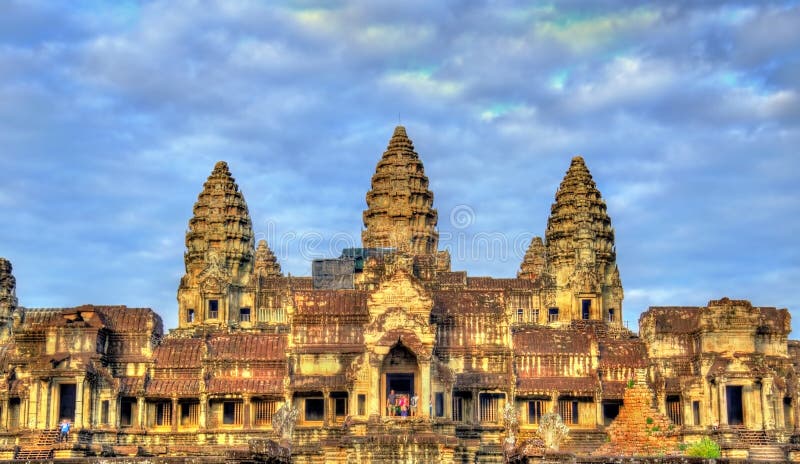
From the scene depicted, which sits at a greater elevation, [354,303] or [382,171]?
[382,171]

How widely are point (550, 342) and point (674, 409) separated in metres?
8.37

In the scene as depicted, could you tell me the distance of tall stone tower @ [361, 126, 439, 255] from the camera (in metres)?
111

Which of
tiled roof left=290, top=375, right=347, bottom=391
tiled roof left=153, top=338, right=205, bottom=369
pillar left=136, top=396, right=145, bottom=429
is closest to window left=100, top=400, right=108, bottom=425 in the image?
pillar left=136, top=396, right=145, bottom=429

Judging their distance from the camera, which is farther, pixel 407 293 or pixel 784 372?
pixel 784 372

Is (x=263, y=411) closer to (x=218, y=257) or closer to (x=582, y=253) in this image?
(x=218, y=257)

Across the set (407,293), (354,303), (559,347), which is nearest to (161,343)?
(354,303)

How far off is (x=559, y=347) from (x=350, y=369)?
40.8ft

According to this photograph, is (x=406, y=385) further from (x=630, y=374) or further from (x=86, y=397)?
(x=86, y=397)

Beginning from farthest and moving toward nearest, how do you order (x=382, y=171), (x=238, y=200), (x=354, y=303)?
(x=382, y=171) → (x=238, y=200) → (x=354, y=303)

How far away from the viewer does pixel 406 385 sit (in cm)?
6419

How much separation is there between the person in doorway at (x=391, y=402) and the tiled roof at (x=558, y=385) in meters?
8.03

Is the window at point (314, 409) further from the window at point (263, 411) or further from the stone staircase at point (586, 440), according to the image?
the stone staircase at point (586, 440)

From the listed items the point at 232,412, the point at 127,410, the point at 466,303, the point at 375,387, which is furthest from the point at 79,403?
the point at 466,303

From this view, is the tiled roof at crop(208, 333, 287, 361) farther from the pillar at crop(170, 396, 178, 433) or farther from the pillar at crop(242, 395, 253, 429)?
the pillar at crop(170, 396, 178, 433)
